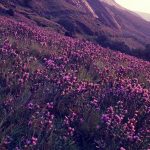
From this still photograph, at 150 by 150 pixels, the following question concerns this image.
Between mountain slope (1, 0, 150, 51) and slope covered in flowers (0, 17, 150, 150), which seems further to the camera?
mountain slope (1, 0, 150, 51)

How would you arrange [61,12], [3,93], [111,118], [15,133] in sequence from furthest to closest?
[61,12]
[3,93]
[111,118]
[15,133]

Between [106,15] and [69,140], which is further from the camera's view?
[106,15]

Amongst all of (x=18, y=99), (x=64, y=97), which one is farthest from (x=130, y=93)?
(x=18, y=99)

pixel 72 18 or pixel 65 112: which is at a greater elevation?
pixel 65 112

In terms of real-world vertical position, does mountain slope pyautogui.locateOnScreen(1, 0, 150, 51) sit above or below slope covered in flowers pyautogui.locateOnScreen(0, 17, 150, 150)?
below

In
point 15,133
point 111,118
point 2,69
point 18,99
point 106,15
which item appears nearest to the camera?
point 15,133

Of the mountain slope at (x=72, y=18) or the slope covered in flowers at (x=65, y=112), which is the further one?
the mountain slope at (x=72, y=18)

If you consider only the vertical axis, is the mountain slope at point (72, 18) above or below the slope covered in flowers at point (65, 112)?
below

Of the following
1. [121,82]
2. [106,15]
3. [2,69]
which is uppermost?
[121,82]

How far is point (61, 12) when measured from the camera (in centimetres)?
5291

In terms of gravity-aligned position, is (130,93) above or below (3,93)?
above

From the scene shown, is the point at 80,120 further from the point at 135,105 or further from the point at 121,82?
the point at 121,82

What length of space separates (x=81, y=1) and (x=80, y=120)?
2834 inches

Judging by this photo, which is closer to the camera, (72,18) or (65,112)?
(65,112)
